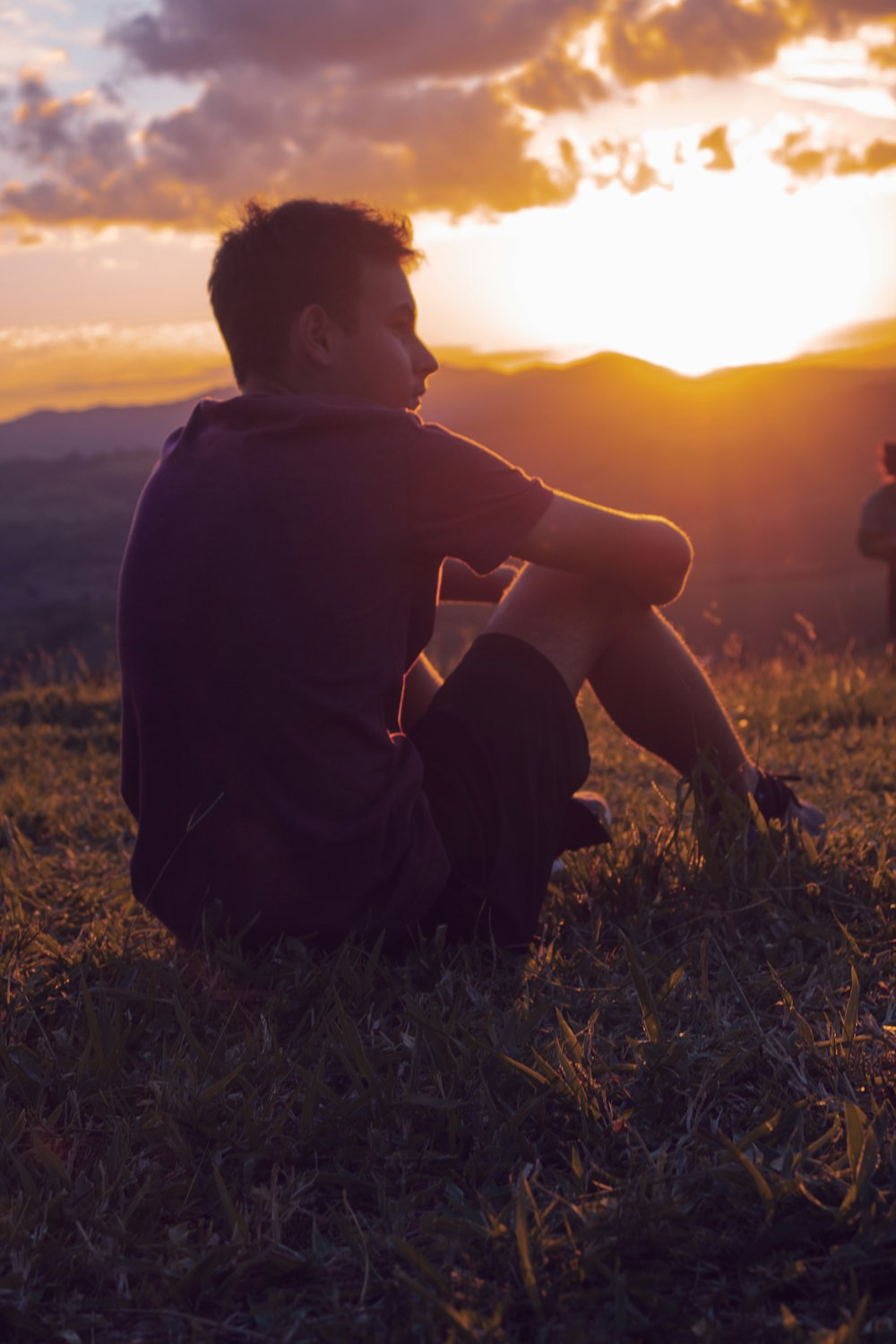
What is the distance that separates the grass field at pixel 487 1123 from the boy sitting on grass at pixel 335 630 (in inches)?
7.0

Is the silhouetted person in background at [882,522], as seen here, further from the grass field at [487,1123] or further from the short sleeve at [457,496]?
the short sleeve at [457,496]

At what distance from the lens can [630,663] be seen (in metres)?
2.57

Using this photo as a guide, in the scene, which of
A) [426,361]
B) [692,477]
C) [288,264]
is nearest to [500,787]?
[426,361]

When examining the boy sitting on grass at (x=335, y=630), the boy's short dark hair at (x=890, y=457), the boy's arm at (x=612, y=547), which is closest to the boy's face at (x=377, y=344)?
the boy sitting on grass at (x=335, y=630)

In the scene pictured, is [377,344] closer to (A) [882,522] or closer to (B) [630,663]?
(B) [630,663]

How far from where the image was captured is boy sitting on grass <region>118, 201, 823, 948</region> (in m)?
2.03

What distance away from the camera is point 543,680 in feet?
7.70

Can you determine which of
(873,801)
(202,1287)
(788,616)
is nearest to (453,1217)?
(202,1287)

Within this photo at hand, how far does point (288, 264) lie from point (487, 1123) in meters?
1.56

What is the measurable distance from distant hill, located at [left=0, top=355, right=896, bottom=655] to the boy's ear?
834 inches

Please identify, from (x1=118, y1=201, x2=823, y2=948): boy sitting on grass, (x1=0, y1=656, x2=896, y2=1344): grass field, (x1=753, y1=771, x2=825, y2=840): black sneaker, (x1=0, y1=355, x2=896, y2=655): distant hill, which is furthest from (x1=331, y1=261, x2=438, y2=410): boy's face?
(x1=0, y1=355, x2=896, y2=655): distant hill

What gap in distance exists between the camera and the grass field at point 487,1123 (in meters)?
1.30

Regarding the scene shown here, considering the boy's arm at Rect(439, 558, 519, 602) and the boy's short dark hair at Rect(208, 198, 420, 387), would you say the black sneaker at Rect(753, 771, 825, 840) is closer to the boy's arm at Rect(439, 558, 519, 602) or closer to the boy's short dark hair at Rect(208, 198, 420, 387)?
the boy's arm at Rect(439, 558, 519, 602)

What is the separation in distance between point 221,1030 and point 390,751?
1.86 feet
